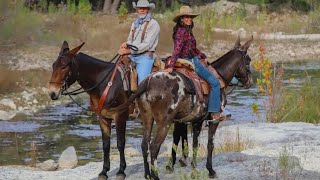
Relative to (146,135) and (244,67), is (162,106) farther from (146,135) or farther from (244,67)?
(244,67)

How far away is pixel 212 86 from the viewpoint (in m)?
10.4

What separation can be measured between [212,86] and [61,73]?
2.00 m

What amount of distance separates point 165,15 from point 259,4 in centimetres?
713

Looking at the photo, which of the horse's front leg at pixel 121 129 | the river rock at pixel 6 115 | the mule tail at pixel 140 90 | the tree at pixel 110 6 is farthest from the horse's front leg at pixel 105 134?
the tree at pixel 110 6

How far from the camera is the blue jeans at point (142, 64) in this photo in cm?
1070

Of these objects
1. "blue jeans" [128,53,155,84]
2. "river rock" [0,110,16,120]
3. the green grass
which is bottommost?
"river rock" [0,110,16,120]

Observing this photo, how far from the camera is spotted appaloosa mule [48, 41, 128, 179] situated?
1035 cm

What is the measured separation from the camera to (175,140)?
11.1 metres

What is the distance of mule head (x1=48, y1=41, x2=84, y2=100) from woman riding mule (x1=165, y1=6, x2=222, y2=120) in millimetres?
1290

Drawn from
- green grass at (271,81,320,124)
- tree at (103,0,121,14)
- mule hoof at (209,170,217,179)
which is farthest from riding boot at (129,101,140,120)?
tree at (103,0,121,14)

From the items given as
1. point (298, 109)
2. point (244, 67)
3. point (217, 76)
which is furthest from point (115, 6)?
point (217, 76)

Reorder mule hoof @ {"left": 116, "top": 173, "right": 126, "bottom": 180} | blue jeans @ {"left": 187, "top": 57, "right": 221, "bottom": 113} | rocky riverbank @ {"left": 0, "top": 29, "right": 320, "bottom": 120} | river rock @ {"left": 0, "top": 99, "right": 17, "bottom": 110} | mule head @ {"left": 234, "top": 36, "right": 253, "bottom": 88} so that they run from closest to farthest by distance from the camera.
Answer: blue jeans @ {"left": 187, "top": 57, "right": 221, "bottom": 113}
mule hoof @ {"left": 116, "top": 173, "right": 126, "bottom": 180}
mule head @ {"left": 234, "top": 36, "right": 253, "bottom": 88}
river rock @ {"left": 0, "top": 99, "right": 17, "bottom": 110}
rocky riverbank @ {"left": 0, "top": 29, "right": 320, "bottom": 120}

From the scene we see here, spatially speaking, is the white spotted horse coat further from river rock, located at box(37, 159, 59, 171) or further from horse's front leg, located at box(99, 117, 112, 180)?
river rock, located at box(37, 159, 59, 171)

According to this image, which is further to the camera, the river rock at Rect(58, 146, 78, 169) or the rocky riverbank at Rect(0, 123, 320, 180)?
the river rock at Rect(58, 146, 78, 169)
